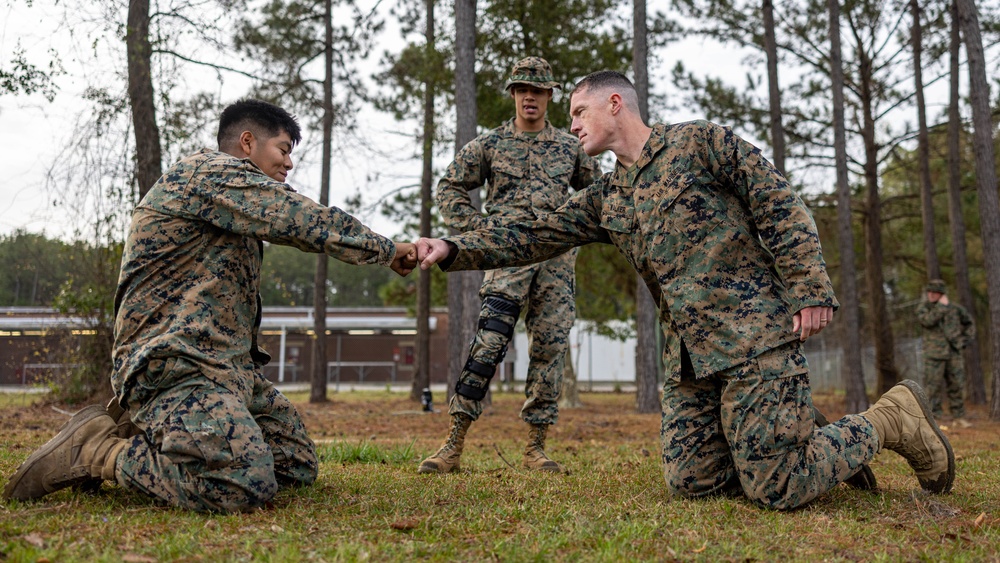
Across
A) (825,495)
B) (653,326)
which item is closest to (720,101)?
(653,326)

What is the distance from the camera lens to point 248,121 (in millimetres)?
3646

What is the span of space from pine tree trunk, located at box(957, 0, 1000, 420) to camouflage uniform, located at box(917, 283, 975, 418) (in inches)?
56.5

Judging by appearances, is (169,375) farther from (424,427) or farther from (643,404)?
(643,404)

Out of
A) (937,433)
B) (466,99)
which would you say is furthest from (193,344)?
(466,99)

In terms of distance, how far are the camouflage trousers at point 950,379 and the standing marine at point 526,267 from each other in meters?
10.2

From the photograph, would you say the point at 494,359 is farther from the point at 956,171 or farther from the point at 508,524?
the point at 956,171

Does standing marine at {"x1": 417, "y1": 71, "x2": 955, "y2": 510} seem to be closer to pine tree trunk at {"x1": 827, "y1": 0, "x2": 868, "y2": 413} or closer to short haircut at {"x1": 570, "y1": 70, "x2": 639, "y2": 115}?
short haircut at {"x1": 570, "y1": 70, "x2": 639, "y2": 115}

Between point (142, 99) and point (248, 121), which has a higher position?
point (142, 99)

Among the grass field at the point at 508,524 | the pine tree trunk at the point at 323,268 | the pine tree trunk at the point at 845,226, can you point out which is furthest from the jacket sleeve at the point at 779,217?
the pine tree trunk at the point at 323,268

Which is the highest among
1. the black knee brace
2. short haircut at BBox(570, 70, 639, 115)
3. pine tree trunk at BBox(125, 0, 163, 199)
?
pine tree trunk at BBox(125, 0, 163, 199)

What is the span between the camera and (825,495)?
3506 millimetres

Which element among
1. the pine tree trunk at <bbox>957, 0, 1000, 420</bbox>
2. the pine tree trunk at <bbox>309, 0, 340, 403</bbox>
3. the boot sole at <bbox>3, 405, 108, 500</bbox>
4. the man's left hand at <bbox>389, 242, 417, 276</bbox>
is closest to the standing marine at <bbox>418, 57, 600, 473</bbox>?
the man's left hand at <bbox>389, 242, 417, 276</bbox>

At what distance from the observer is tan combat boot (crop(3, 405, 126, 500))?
3.01m

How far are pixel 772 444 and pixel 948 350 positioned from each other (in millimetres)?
11509
